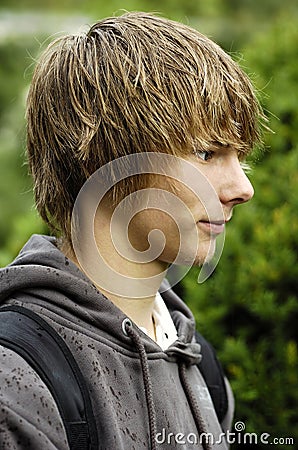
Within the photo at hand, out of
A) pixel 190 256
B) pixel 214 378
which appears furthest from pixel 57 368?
pixel 214 378

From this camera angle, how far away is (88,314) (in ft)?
6.56

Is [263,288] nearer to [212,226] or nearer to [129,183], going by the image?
[212,226]

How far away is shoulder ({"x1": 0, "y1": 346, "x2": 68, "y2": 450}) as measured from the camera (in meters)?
1.67

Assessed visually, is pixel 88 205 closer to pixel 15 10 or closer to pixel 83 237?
pixel 83 237

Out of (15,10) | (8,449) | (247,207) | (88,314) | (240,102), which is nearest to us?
(8,449)

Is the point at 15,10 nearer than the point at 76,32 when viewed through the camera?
No

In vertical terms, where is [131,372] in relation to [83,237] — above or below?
below

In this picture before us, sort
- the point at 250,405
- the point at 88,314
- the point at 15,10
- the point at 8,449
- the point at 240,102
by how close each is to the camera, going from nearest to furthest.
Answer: the point at 8,449 → the point at 88,314 → the point at 240,102 → the point at 250,405 → the point at 15,10

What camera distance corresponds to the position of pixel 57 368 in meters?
1.79

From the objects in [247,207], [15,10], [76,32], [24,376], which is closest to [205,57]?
[76,32]

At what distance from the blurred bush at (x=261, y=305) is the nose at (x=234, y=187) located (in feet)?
2.45

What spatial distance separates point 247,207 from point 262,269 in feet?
1.54

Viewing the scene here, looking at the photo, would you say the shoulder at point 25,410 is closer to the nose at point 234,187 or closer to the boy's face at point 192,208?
the boy's face at point 192,208

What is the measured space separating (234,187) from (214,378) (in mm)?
770
